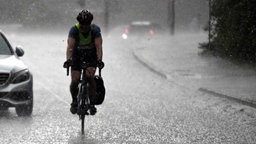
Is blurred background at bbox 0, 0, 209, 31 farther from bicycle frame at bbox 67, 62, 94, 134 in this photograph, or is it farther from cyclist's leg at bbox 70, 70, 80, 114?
bicycle frame at bbox 67, 62, 94, 134

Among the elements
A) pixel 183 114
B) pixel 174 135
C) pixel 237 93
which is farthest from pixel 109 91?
pixel 174 135

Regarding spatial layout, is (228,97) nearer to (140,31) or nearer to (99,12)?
(140,31)

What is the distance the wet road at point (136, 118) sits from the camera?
1163 cm

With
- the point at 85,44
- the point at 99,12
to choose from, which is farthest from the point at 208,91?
the point at 99,12

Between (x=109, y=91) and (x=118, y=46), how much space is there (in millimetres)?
19070

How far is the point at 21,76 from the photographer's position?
1407cm

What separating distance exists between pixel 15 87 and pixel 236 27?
11.6 metres

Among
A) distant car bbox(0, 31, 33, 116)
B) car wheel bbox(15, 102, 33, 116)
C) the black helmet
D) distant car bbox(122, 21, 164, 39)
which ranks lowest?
distant car bbox(122, 21, 164, 39)

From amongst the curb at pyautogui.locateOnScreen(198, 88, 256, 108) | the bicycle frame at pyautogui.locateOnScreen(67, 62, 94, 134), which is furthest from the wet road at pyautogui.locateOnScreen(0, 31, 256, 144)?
the bicycle frame at pyautogui.locateOnScreen(67, 62, 94, 134)

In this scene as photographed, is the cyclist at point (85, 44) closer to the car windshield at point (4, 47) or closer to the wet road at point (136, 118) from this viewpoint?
the wet road at point (136, 118)

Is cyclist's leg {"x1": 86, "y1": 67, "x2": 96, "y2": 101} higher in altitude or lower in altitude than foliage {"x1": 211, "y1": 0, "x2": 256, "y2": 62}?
higher

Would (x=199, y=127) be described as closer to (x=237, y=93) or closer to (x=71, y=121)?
(x=71, y=121)

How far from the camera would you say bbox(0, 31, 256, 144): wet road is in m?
11.6

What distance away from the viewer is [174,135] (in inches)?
468
